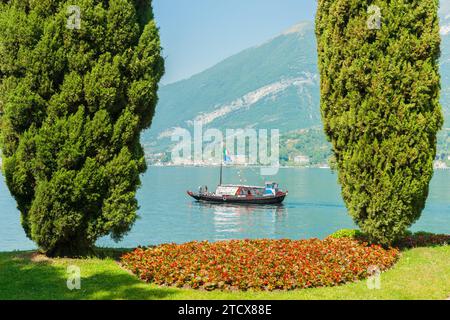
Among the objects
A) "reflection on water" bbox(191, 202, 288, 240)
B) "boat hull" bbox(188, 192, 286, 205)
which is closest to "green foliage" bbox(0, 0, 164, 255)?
"reflection on water" bbox(191, 202, 288, 240)

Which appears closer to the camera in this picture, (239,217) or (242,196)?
(239,217)

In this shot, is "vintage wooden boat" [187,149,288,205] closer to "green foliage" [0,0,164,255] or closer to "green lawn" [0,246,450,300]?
"green lawn" [0,246,450,300]

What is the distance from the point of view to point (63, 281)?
38.4ft

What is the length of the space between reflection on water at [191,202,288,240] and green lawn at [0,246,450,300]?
42.5 metres

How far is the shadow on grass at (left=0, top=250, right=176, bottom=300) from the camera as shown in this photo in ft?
34.9

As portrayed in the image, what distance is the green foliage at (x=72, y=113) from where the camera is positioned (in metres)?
13.5

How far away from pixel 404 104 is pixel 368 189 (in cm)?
274

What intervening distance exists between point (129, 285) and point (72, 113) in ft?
16.8

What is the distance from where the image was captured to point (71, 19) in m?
13.8

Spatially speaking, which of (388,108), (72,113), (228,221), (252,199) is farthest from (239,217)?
(72,113)

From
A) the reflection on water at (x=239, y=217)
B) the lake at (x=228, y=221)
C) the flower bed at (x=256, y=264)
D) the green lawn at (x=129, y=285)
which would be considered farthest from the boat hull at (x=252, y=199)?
the green lawn at (x=129, y=285)

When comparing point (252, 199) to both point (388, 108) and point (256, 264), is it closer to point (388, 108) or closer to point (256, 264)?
point (388, 108)

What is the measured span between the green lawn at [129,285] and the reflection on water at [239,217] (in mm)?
42528
